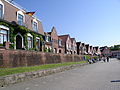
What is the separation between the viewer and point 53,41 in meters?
44.8

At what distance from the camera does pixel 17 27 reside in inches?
935

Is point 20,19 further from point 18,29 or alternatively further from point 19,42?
point 19,42

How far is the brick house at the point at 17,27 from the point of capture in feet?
69.9

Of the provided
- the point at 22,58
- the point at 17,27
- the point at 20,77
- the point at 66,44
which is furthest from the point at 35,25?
the point at 66,44

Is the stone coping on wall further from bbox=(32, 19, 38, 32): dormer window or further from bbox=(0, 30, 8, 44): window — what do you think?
bbox=(32, 19, 38, 32): dormer window

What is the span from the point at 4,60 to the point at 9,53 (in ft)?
3.77

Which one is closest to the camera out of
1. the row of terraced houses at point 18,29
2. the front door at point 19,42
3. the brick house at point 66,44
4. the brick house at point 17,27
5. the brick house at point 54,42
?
the row of terraced houses at point 18,29

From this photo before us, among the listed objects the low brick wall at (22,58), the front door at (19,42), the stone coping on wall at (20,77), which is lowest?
the stone coping on wall at (20,77)

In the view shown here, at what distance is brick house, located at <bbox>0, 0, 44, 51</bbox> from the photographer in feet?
69.9

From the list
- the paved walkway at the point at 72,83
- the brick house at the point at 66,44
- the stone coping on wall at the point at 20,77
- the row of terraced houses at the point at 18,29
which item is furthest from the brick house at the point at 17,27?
the brick house at the point at 66,44

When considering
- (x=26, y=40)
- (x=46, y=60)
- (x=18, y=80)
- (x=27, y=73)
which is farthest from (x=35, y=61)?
(x=18, y=80)

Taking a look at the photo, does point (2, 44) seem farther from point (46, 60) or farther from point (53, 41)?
point (53, 41)

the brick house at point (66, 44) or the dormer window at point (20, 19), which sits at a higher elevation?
the dormer window at point (20, 19)

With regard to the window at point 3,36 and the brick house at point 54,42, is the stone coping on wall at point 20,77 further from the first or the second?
the brick house at point 54,42
